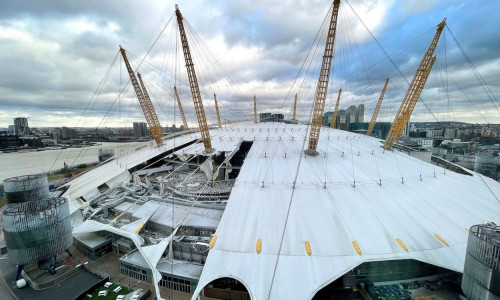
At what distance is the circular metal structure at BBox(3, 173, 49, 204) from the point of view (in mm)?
24828

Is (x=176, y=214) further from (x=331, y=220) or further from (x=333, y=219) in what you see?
(x=333, y=219)

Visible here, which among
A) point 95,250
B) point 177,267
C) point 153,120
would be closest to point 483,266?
point 177,267

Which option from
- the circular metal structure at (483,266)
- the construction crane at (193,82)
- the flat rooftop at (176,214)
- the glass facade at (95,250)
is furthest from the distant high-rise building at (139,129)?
the circular metal structure at (483,266)

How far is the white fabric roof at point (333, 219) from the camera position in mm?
12922

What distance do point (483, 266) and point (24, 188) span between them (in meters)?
41.5

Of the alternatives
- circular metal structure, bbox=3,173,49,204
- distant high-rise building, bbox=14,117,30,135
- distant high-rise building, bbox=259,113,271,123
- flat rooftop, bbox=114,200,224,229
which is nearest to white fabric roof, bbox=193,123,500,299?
flat rooftop, bbox=114,200,224,229

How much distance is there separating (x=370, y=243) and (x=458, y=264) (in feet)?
17.1

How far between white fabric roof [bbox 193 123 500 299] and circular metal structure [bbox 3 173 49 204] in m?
25.2

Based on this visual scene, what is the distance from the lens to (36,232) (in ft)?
60.6

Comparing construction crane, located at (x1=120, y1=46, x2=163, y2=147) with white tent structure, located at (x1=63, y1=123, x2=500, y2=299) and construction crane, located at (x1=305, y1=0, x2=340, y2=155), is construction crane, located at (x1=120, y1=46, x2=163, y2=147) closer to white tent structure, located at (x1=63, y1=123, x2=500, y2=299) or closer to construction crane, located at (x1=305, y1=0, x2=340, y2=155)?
white tent structure, located at (x1=63, y1=123, x2=500, y2=299)

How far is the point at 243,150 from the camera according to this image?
3672cm

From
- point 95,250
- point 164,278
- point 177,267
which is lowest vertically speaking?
point 95,250

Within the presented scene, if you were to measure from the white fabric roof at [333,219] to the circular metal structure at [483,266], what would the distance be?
1.80 meters

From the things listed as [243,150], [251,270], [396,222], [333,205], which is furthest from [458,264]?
[243,150]
